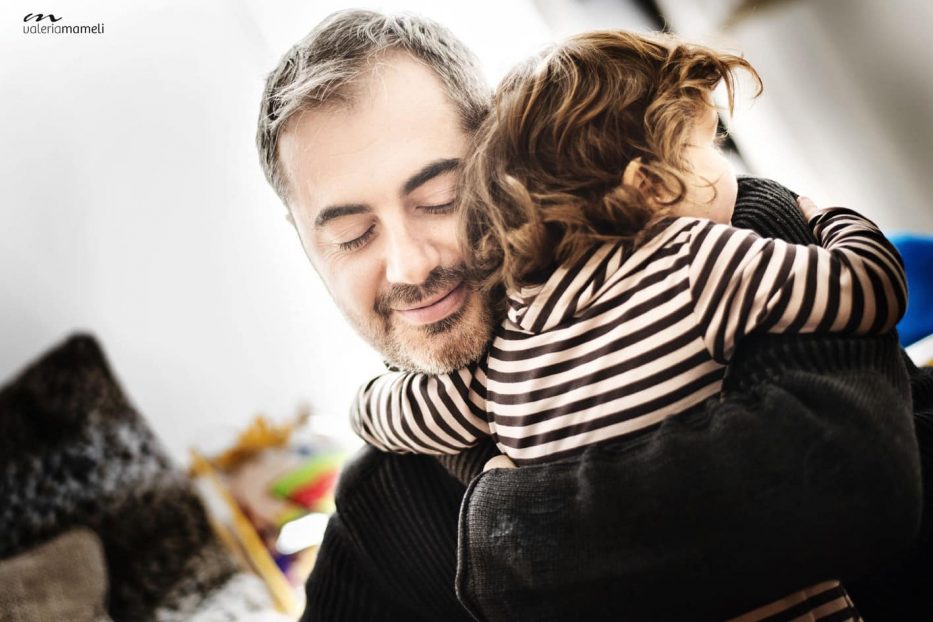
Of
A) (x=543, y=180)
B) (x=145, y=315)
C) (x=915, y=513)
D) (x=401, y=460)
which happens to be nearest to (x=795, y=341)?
(x=915, y=513)

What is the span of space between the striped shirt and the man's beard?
0.12ft

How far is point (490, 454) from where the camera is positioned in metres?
1.00

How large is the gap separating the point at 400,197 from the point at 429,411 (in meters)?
0.27

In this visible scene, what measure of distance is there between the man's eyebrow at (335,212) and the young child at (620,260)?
0.43 ft

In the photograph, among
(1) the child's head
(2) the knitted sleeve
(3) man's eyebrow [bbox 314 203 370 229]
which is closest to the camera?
(2) the knitted sleeve

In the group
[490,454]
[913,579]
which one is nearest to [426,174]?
[490,454]

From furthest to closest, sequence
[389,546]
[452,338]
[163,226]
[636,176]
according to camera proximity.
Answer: [163,226] < [389,546] < [452,338] < [636,176]

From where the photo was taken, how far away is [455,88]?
942 millimetres

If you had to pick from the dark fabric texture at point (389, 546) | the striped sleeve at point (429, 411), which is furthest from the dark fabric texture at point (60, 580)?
the striped sleeve at point (429, 411)
